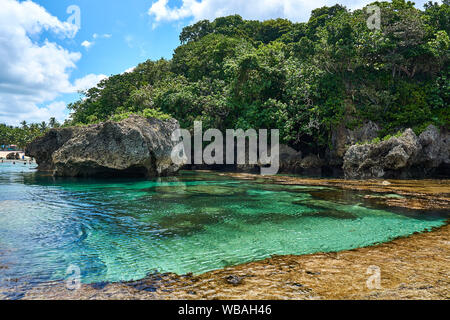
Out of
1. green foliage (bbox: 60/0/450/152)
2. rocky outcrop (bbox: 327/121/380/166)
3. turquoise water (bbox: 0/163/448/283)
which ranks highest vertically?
green foliage (bbox: 60/0/450/152)

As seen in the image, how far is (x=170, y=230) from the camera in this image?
6.76 meters

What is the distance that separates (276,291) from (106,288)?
2139mm

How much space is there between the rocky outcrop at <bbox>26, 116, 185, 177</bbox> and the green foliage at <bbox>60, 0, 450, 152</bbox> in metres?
6.65

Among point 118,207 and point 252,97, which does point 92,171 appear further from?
point 252,97

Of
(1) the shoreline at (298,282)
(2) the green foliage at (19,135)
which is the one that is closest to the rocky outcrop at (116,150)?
(1) the shoreline at (298,282)

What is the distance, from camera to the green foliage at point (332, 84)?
72.0 ft

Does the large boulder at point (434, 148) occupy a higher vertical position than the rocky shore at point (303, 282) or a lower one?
higher

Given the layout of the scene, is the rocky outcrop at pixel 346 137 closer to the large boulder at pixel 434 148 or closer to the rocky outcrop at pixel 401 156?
the rocky outcrop at pixel 401 156

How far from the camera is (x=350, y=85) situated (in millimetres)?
24797

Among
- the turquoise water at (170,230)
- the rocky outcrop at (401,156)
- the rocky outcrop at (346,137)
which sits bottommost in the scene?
the turquoise water at (170,230)

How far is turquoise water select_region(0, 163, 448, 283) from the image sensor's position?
4707 mm

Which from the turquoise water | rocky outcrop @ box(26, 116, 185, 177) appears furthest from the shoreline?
rocky outcrop @ box(26, 116, 185, 177)

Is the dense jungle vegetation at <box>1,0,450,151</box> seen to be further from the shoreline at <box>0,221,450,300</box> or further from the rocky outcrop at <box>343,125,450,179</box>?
the shoreline at <box>0,221,450,300</box>

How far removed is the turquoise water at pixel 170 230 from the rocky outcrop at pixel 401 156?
10451 mm
